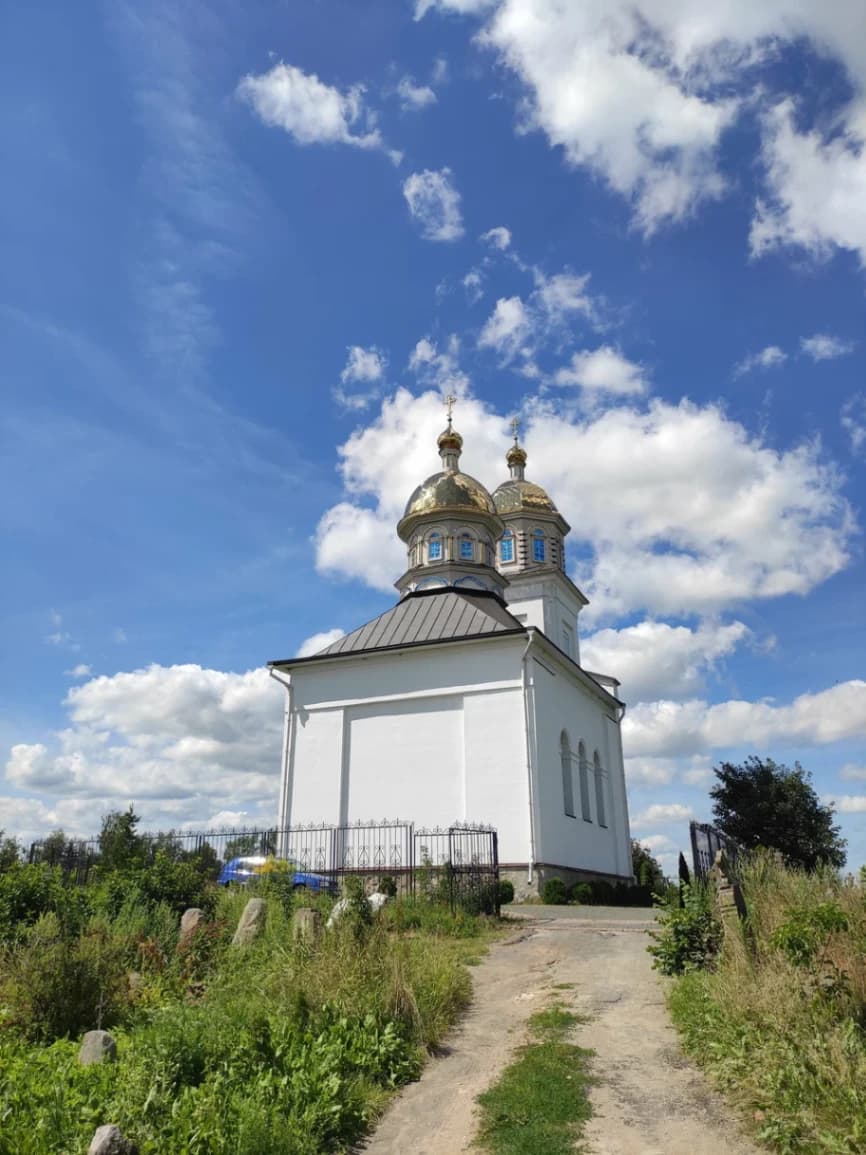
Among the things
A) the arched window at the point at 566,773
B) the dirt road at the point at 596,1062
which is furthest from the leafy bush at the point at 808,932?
the arched window at the point at 566,773

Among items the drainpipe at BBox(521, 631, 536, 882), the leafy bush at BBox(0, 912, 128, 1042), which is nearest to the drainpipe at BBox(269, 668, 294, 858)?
the drainpipe at BBox(521, 631, 536, 882)

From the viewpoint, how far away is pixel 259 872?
14859 mm

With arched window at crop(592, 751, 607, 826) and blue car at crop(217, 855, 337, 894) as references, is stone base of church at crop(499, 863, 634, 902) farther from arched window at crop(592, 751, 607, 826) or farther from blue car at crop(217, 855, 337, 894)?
arched window at crop(592, 751, 607, 826)

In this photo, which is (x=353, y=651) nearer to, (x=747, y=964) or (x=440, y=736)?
(x=440, y=736)

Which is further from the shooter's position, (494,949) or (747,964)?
(494,949)

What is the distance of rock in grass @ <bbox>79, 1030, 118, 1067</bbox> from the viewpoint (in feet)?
20.6

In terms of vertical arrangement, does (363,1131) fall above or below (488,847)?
below

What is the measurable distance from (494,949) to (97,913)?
543 centimetres

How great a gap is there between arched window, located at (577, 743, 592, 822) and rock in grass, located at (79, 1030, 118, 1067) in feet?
64.3

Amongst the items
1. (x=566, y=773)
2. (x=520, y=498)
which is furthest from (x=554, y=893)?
(x=520, y=498)

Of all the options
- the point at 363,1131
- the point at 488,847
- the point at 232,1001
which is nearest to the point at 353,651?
the point at 488,847

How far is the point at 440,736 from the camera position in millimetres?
21922

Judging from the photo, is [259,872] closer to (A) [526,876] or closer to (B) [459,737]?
(A) [526,876]

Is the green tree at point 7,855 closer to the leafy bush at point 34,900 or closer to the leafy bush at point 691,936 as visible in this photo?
the leafy bush at point 34,900
